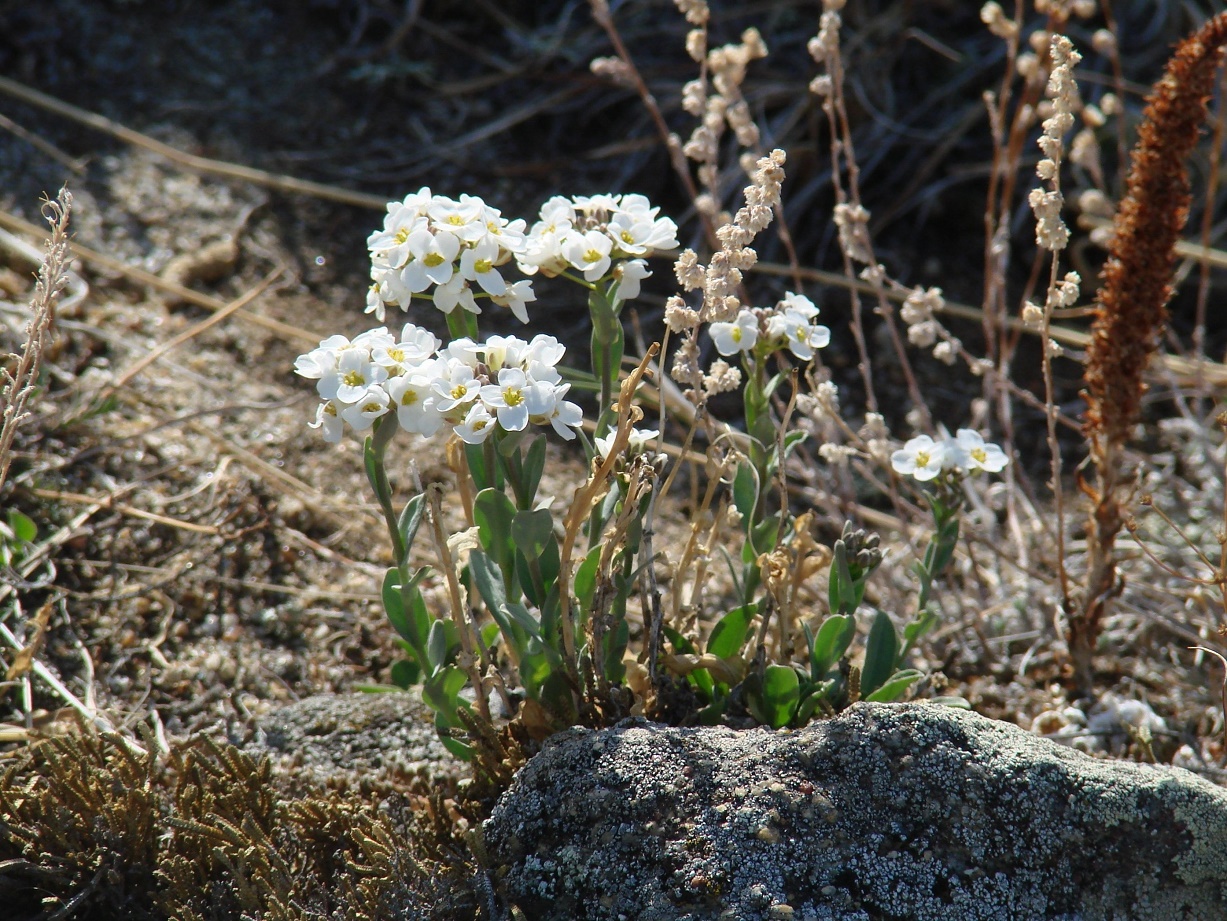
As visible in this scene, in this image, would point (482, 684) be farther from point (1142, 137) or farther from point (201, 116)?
point (201, 116)

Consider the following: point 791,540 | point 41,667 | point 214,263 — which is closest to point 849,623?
point 791,540

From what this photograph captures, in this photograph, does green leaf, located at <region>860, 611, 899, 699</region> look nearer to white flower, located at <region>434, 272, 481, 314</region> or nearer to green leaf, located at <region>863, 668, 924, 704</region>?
green leaf, located at <region>863, 668, 924, 704</region>

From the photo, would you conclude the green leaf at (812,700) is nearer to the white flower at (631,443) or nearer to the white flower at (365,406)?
the white flower at (631,443)

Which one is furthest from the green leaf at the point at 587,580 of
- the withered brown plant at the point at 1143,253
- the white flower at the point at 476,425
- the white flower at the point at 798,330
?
the withered brown plant at the point at 1143,253

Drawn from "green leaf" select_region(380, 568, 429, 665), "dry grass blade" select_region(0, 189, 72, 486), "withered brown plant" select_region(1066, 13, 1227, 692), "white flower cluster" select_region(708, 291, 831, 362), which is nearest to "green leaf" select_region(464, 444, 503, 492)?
"green leaf" select_region(380, 568, 429, 665)

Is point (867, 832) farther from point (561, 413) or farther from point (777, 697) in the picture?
point (561, 413)

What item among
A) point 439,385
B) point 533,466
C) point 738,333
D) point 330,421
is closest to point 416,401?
point 439,385
